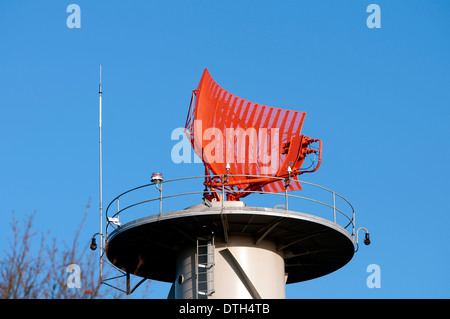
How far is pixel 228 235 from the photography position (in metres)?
41.0

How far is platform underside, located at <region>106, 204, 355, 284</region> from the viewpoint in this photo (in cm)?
3938

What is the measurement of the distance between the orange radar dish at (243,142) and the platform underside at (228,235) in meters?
1.91

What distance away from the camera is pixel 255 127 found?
140ft

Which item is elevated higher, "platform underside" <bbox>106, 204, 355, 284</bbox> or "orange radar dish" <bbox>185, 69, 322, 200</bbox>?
"orange radar dish" <bbox>185, 69, 322, 200</bbox>

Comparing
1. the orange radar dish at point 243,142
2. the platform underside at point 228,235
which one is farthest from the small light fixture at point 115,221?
the orange radar dish at point 243,142

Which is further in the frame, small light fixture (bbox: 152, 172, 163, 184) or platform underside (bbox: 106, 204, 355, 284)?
small light fixture (bbox: 152, 172, 163, 184)

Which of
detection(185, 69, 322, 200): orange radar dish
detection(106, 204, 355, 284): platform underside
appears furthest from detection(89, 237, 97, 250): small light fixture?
detection(185, 69, 322, 200): orange radar dish

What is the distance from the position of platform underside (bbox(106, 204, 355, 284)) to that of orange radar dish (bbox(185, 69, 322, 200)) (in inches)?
75.2

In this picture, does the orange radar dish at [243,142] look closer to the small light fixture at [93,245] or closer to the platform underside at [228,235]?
the platform underside at [228,235]

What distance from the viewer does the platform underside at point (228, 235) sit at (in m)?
39.4

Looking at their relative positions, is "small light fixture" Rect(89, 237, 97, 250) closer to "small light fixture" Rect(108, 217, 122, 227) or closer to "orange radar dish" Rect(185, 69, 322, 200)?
"small light fixture" Rect(108, 217, 122, 227)

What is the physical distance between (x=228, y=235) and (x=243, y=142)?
4.18 meters

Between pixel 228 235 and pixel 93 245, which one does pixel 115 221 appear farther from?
pixel 228 235
